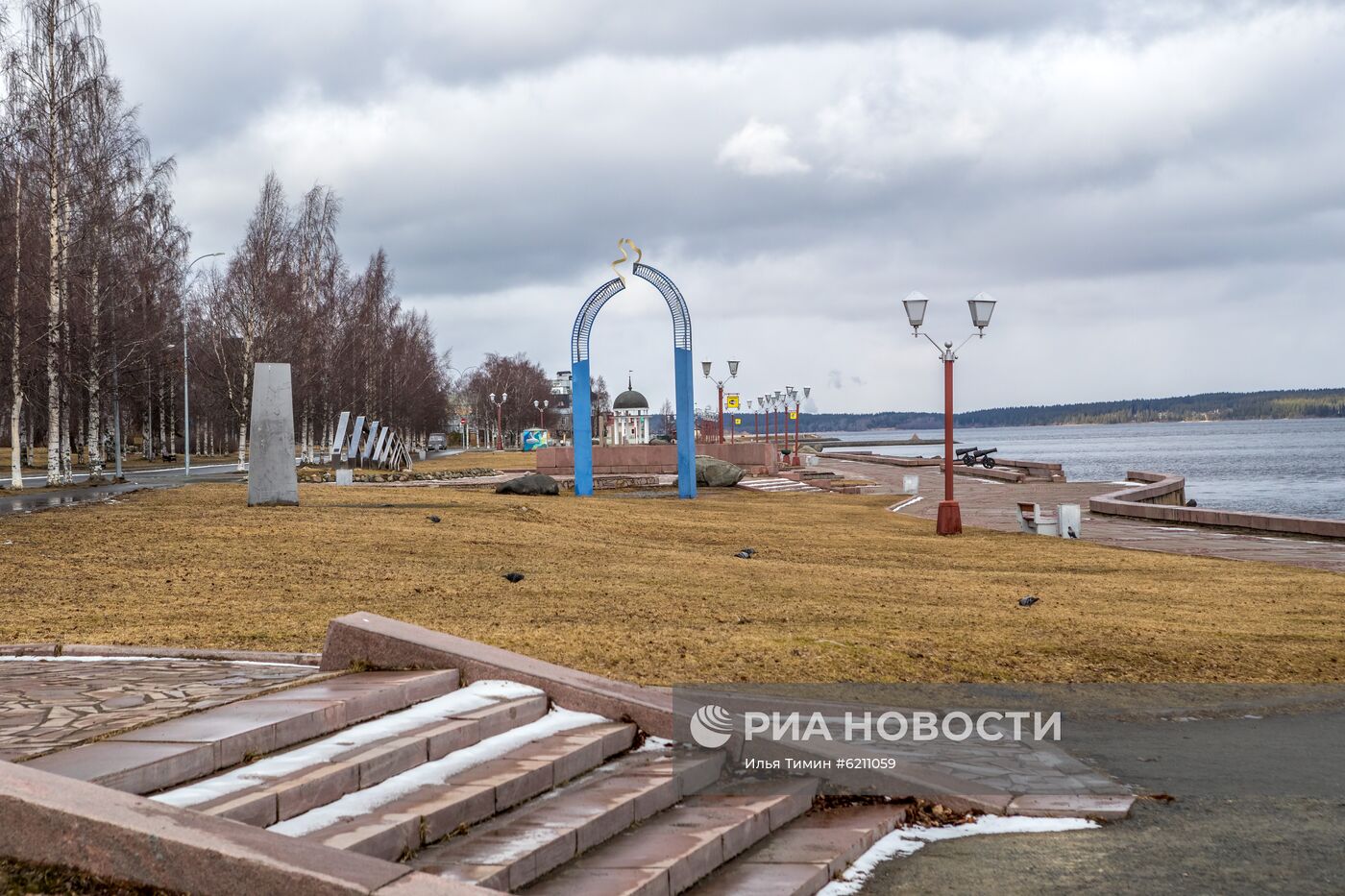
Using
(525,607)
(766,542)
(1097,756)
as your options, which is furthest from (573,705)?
(766,542)

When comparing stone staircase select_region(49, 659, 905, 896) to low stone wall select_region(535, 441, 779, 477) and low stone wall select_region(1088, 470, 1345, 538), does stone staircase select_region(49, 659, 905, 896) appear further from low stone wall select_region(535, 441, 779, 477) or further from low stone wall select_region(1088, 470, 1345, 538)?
low stone wall select_region(535, 441, 779, 477)

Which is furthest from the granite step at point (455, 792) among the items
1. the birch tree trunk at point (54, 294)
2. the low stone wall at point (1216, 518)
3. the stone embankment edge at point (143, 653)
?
the birch tree trunk at point (54, 294)

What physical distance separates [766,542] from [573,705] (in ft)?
44.5

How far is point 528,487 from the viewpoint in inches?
1155

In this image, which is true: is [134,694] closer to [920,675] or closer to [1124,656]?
[920,675]

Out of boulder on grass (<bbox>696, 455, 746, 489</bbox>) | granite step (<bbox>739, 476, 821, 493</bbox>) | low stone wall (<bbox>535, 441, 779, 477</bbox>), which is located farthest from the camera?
low stone wall (<bbox>535, 441, 779, 477</bbox>)

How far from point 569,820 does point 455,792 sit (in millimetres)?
465

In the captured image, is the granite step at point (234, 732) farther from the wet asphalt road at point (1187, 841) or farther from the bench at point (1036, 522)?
the bench at point (1036, 522)

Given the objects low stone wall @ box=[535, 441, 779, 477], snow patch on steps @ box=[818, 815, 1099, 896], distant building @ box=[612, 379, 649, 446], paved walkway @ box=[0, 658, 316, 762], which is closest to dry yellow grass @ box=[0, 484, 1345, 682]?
paved walkway @ box=[0, 658, 316, 762]

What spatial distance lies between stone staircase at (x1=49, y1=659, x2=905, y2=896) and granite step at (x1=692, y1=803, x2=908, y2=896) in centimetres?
1

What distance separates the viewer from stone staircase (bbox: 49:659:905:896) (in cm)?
446

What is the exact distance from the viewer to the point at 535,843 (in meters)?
4.66

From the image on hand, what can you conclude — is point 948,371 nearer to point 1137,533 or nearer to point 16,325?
point 1137,533

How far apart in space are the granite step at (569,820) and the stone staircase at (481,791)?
0.03 feet
